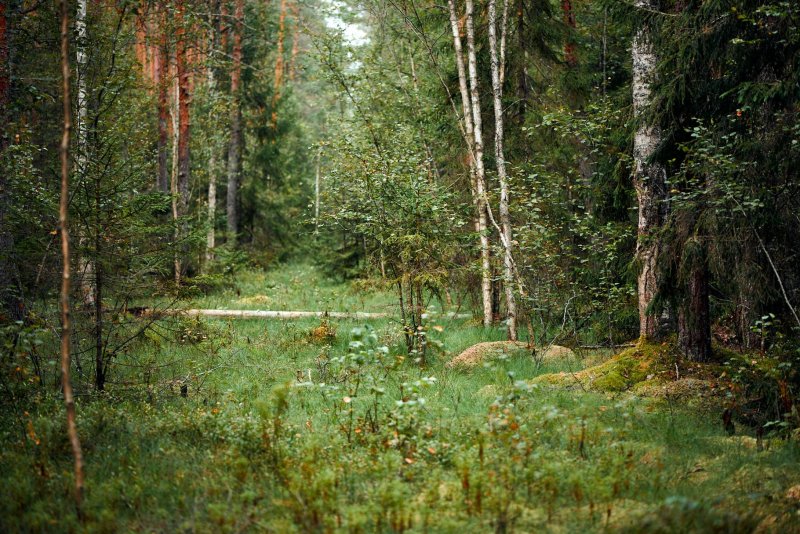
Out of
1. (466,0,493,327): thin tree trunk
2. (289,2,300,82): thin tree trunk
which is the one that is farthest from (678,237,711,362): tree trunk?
(289,2,300,82): thin tree trunk

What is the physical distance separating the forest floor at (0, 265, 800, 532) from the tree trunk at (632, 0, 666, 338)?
2.07m

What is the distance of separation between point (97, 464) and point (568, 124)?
8.75m

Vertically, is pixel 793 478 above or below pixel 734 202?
below

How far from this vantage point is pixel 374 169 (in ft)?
35.7

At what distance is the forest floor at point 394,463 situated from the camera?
14.5 ft

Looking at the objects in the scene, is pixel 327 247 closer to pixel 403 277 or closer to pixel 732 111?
pixel 403 277

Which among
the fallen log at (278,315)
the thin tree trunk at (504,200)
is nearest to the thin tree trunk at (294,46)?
the fallen log at (278,315)

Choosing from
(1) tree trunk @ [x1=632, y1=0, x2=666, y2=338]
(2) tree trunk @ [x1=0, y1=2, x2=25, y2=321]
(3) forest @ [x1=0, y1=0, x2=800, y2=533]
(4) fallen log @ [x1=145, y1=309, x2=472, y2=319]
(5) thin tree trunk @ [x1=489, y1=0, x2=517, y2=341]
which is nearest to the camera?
(3) forest @ [x1=0, y1=0, x2=800, y2=533]

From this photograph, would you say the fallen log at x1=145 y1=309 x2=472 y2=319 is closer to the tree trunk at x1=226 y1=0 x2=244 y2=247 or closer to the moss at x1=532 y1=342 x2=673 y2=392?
the moss at x1=532 y1=342 x2=673 y2=392

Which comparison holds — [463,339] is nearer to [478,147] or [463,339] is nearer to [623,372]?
[478,147]

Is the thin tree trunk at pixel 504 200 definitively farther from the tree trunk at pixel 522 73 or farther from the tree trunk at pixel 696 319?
the tree trunk at pixel 696 319

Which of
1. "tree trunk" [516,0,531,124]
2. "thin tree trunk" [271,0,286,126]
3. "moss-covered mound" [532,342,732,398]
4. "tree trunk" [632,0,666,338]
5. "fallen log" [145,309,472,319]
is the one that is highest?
"thin tree trunk" [271,0,286,126]

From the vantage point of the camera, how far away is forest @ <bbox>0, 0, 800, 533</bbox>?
4.82 meters

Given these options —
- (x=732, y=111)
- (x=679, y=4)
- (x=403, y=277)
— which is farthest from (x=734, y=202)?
(x=403, y=277)
